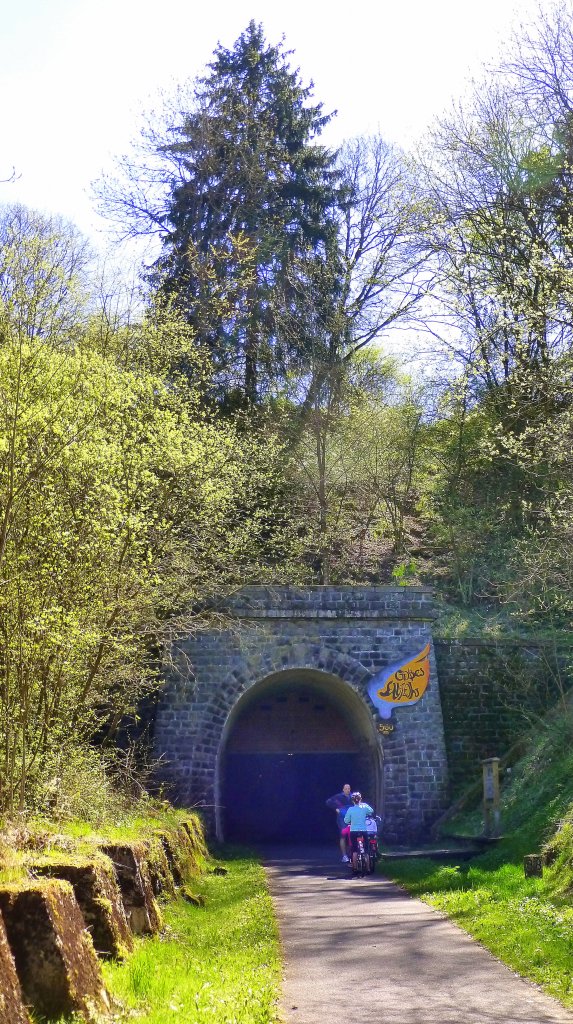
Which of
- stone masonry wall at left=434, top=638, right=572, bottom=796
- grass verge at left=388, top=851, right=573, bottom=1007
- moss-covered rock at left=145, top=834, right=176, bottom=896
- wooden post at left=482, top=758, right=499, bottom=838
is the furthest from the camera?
stone masonry wall at left=434, top=638, right=572, bottom=796

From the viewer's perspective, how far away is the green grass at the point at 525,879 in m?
7.89

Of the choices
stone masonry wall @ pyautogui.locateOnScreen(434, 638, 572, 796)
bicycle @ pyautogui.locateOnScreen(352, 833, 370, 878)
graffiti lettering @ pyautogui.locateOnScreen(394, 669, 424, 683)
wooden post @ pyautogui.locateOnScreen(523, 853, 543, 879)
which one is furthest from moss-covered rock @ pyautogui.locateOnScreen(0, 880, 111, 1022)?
stone masonry wall @ pyautogui.locateOnScreen(434, 638, 572, 796)

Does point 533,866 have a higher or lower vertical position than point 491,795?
lower

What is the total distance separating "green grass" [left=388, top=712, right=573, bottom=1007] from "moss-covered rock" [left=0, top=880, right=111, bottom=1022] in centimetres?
308

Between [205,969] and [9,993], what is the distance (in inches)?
123

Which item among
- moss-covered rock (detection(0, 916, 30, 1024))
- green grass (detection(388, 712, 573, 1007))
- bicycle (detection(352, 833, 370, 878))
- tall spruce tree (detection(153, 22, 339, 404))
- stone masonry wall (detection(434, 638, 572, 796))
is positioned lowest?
bicycle (detection(352, 833, 370, 878))

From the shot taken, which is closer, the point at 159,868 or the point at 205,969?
the point at 205,969

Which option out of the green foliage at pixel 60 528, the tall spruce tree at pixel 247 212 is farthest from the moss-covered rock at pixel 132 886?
the tall spruce tree at pixel 247 212

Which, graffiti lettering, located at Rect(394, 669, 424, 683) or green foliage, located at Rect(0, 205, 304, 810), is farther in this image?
graffiti lettering, located at Rect(394, 669, 424, 683)

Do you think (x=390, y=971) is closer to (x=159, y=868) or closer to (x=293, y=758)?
(x=159, y=868)

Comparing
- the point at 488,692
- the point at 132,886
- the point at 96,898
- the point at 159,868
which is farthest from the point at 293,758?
the point at 96,898

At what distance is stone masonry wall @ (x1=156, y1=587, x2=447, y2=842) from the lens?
19922 millimetres

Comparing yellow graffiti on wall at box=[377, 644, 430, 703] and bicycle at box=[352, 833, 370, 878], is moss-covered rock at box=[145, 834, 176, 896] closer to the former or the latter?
bicycle at box=[352, 833, 370, 878]

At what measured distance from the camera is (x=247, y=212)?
1067 inches
